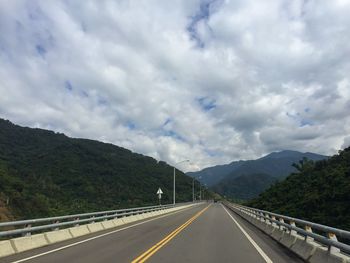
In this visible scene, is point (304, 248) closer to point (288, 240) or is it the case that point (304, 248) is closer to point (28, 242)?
point (288, 240)

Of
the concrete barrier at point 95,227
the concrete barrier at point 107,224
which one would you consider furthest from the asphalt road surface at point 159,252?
the concrete barrier at point 107,224

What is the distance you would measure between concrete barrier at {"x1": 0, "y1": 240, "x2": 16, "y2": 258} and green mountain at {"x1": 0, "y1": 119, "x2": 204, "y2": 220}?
57.8m

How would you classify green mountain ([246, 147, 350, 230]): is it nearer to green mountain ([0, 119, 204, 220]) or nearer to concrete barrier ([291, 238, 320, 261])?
concrete barrier ([291, 238, 320, 261])

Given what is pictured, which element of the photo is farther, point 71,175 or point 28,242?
point 71,175

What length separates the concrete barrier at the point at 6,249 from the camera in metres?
13.5

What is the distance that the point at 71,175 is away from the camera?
134m

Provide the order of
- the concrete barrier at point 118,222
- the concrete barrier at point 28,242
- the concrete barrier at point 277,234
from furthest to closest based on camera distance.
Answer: the concrete barrier at point 118,222, the concrete barrier at point 277,234, the concrete barrier at point 28,242

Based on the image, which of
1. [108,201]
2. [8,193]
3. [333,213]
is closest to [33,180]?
[108,201]

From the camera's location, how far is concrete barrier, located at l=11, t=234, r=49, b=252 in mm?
14593

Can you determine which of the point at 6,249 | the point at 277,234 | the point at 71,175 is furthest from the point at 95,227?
the point at 71,175

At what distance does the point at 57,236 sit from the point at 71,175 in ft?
390

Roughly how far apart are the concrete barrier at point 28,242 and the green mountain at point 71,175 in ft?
181

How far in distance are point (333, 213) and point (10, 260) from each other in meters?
35.4

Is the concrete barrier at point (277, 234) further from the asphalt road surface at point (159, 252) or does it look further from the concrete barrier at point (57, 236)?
the concrete barrier at point (57, 236)
